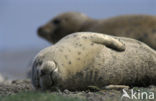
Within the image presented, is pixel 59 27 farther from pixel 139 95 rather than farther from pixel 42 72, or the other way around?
pixel 139 95

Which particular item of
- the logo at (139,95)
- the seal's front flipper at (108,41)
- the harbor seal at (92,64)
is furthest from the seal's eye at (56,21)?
the logo at (139,95)

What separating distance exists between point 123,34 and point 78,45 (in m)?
3.69

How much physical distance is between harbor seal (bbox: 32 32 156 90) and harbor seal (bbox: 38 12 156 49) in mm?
2625

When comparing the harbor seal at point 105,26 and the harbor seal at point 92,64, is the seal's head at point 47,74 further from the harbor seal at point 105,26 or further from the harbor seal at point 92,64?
the harbor seal at point 105,26

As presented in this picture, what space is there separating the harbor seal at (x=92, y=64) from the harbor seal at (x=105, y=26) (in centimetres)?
262

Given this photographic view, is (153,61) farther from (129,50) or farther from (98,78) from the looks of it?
(98,78)

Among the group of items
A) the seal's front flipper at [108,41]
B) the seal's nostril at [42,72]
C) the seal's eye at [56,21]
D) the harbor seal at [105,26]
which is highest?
the seal's eye at [56,21]

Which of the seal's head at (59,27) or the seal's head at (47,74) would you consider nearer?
the seal's head at (47,74)

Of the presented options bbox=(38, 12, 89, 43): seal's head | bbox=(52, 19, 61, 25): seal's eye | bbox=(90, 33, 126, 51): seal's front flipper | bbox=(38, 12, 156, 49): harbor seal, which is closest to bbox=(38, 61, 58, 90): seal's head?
bbox=(90, 33, 126, 51): seal's front flipper

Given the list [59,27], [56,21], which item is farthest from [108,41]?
[56,21]

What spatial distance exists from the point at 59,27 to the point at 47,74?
682 cm

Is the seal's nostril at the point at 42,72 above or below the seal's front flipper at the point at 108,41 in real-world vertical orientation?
below

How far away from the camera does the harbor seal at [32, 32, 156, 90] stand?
16.8 ft

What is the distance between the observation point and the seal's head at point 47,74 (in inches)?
197
